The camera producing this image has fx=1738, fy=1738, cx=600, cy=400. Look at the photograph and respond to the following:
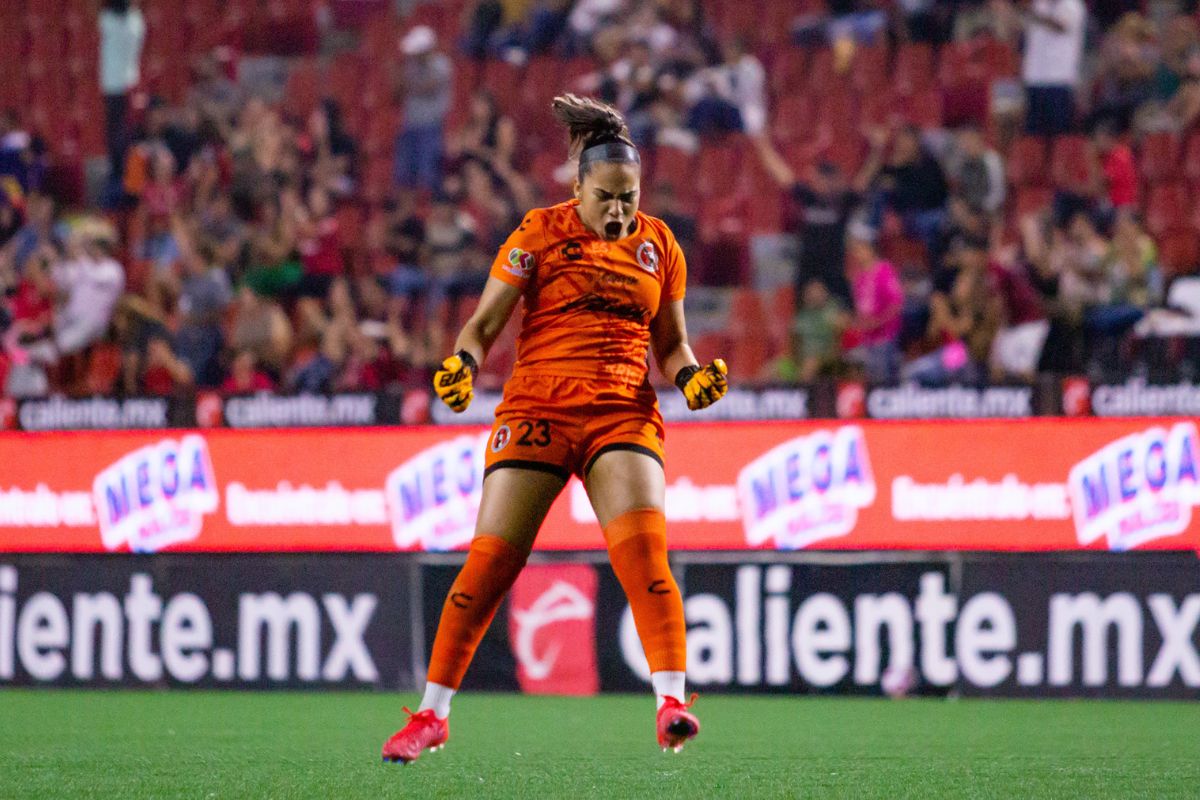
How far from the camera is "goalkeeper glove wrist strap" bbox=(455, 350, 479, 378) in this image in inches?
215

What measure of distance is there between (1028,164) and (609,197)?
8438 millimetres

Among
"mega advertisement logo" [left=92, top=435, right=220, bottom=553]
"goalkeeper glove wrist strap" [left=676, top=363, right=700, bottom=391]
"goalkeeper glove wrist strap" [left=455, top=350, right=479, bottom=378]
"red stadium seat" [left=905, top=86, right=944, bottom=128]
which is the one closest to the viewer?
"goalkeeper glove wrist strap" [left=455, top=350, right=479, bottom=378]

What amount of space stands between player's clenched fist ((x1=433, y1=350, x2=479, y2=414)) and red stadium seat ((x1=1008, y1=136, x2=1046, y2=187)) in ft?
28.5

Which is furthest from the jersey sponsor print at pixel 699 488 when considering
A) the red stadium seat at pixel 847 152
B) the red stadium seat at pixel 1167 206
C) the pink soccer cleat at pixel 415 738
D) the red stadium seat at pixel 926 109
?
the red stadium seat at pixel 926 109

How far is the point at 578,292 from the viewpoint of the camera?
5.59 metres

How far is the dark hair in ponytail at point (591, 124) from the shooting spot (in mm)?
5617

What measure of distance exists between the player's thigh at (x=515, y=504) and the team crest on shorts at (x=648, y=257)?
749mm

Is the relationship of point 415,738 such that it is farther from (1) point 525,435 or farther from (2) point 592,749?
(2) point 592,749

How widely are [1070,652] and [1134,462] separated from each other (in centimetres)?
102

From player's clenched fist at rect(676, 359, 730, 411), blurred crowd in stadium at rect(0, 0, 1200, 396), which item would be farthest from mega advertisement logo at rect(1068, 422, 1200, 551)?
player's clenched fist at rect(676, 359, 730, 411)

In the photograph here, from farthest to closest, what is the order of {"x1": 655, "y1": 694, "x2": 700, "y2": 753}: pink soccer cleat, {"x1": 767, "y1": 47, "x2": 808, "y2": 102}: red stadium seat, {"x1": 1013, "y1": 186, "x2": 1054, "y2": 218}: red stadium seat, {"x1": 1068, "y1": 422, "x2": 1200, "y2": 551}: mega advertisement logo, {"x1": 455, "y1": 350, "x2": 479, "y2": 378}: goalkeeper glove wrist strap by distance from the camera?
{"x1": 767, "y1": 47, "x2": 808, "y2": 102}: red stadium seat, {"x1": 1013, "y1": 186, "x2": 1054, "y2": 218}: red stadium seat, {"x1": 1068, "y1": 422, "x2": 1200, "y2": 551}: mega advertisement logo, {"x1": 455, "y1": 350, "x2": 479, "y2": 378}: goalkeeper glove wrist strap, {"x1": 655, "y1": 694, "x2": 700, "y2": 753}: pink soccer cleat

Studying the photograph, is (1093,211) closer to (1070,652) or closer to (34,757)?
(1070,652)

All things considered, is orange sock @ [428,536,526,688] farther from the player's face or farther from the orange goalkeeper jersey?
the player's face

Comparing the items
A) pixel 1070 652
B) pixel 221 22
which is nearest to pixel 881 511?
pixel 1070 652
